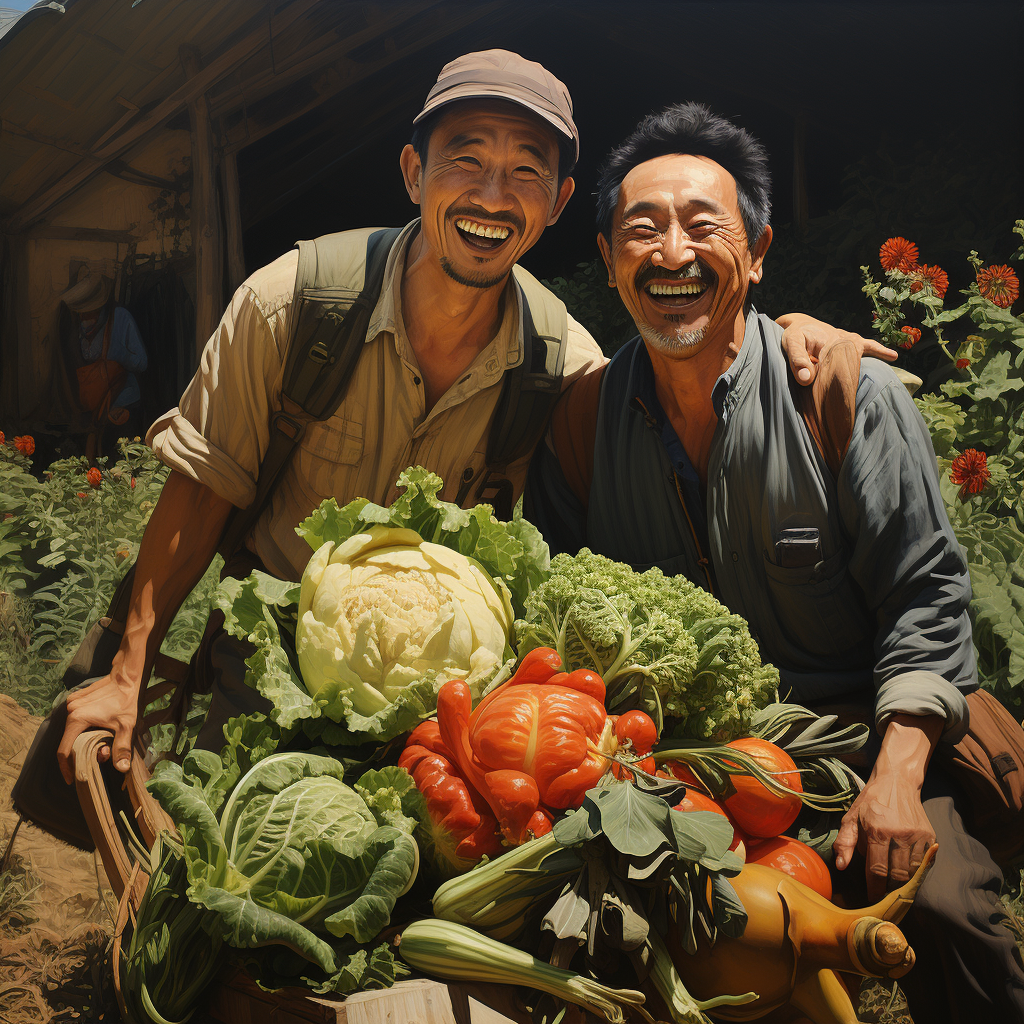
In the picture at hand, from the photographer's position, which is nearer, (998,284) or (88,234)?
(998,284)

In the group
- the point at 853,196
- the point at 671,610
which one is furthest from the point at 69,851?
the point at 853,196

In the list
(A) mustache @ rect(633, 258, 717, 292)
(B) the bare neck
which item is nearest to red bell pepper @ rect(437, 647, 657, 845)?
(A) mustache @ rect(633, 258, 717, 292)

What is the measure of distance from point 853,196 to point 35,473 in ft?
16.6

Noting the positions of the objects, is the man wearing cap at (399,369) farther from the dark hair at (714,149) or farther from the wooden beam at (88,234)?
the wooden beam at (88,234)

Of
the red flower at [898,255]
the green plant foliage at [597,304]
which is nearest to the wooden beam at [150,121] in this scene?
the green plant foliage at [597,304]

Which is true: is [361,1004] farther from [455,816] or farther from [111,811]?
[111,811]

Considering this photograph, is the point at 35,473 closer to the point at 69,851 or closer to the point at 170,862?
the point at 69,851

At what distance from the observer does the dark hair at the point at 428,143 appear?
80.0 inches

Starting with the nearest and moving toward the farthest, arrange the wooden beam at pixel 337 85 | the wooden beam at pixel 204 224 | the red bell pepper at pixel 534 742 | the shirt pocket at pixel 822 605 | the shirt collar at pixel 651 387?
the red bell pepper at pixel 534 742 → the shirt pocket at pixel 822 605 → the shirt collar at pixel 651 387 → the wooden beam at pixel 337 85 → the wooden beam at pixel 204 224

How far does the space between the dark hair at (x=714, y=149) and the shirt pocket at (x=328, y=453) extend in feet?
2.55

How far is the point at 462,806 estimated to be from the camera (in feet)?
3.83

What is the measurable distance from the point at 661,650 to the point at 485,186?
1179mm

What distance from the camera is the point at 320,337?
2.04 m

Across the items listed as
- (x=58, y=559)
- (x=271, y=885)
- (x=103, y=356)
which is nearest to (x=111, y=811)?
(x=271, y=885)
